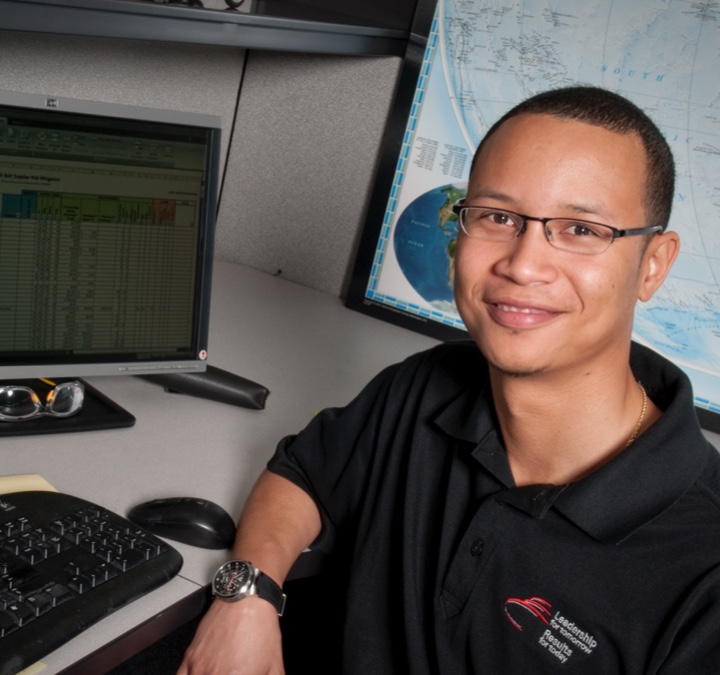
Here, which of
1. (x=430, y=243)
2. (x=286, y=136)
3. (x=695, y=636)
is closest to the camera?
(x=695, y=636)

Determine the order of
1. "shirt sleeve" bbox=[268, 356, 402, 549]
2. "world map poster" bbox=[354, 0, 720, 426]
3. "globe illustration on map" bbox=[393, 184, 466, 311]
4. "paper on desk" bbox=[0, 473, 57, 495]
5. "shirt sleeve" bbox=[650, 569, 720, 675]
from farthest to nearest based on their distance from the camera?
"globe illustration on map" bbox=[393, 184, 466, 311]
"world map poster" bbox=[354, 0, 720, 426]
"shirt sleeve" bbox=[268, 356, 402, 549]
"paper on desk" bbox=[0, 473, 57, 495]
"shirt sleeve" bbox=[650, 569, 720, 675]

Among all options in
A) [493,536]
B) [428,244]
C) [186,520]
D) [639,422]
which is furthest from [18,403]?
[428,244]

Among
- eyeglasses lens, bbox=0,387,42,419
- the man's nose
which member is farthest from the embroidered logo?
eyeglasses lens, bbox=0,387,42,419

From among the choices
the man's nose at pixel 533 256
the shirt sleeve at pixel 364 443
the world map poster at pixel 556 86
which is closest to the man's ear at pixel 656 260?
the man's nose at pixel 533 256

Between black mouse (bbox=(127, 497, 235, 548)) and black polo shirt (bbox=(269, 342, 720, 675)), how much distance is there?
0.45 ft

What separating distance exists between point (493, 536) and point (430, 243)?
86cm

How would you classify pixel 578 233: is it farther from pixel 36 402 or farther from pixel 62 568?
pixel 36 402

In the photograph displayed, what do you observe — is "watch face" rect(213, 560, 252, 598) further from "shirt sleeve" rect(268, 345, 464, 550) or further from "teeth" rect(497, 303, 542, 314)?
"teeth" rect(497, 303, 542, 314)

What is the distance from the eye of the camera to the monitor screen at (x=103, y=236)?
103 cm

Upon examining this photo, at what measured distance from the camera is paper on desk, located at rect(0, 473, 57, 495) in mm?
930

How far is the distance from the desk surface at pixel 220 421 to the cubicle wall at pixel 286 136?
0.10m

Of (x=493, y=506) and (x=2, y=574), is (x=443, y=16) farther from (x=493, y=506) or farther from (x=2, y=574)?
(x=2, y=574)

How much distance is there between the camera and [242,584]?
2.93 feet

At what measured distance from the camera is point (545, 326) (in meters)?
0.83
